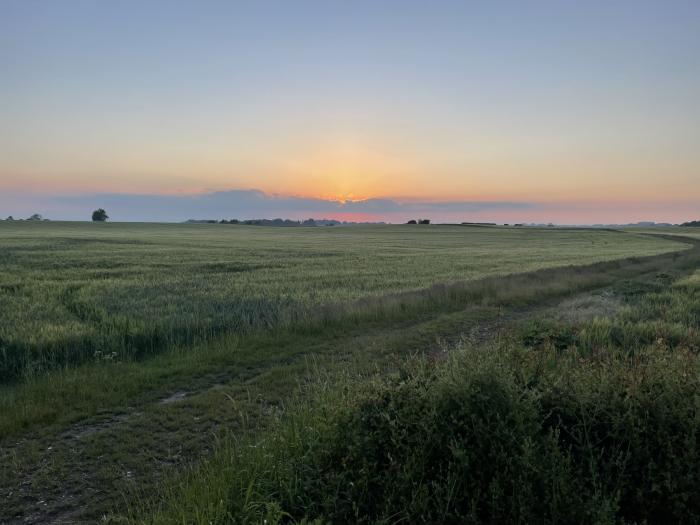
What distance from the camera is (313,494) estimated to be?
421cm

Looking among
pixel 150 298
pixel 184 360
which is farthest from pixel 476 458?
pixel 150 298

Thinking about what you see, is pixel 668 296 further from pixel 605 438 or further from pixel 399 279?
pixel 605 438

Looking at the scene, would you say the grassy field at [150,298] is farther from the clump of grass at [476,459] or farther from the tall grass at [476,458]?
the clump of grass at [476,459]

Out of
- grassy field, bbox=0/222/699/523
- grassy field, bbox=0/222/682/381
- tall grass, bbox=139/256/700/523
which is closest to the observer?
tall grass, bbox=139/256/700/523

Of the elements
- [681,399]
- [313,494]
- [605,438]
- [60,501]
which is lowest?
[60,501]

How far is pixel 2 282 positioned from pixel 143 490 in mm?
19175

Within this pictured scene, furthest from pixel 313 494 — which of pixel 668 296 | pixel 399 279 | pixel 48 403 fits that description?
pixel 399 279

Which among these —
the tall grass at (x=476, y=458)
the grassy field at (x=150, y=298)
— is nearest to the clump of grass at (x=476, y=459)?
the tall grass at (x=476, y=458)

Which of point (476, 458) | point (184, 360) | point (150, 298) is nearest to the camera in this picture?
point (476, 458)

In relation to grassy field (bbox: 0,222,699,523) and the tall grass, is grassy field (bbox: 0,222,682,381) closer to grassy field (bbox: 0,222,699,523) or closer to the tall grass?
grassy field (bbox: 0,222,699,523)

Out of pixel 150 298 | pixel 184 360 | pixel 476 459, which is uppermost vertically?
pixel 476 459

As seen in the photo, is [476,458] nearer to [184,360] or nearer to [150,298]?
[184,360]

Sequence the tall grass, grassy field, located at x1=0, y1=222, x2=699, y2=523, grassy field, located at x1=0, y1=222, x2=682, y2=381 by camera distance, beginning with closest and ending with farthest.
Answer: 1. the tall grass
2. grassy field, located at x1=0, y1=222, x2=699, y2=523
3. grassy field, located at x1=0, y1=222, x2=682, y2=381

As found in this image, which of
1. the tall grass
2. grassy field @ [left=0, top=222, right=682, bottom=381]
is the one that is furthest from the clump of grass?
grassy field @ [left=0, top=222, right=682, bottom=381]
